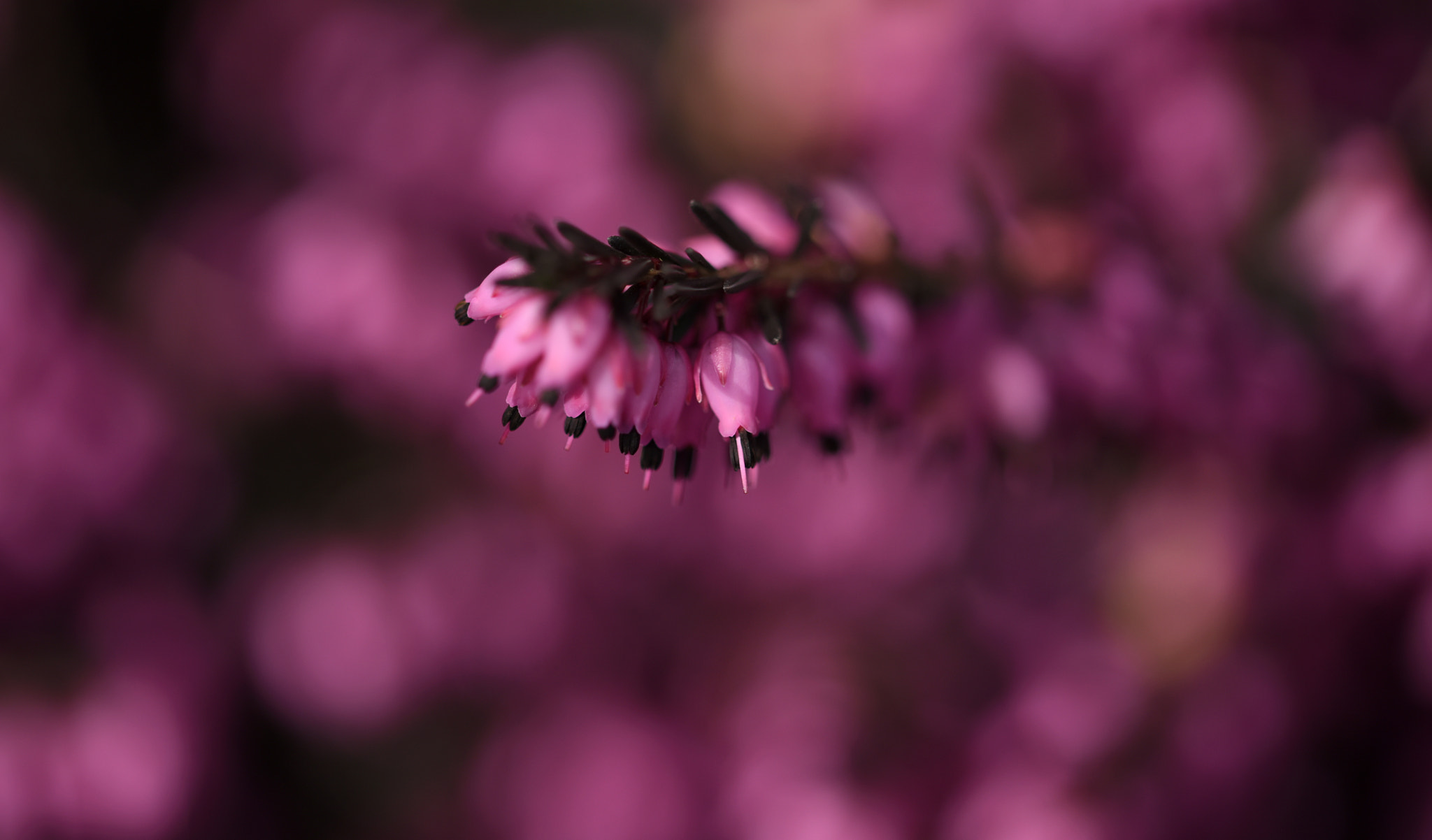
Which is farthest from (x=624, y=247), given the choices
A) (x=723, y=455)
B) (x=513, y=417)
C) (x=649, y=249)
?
(x=723, y=455)

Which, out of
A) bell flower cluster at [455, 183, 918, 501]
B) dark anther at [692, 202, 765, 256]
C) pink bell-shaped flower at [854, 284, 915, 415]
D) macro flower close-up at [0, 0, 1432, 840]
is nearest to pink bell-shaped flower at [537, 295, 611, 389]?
bell flower cluster at [455, 183, 918, 501]

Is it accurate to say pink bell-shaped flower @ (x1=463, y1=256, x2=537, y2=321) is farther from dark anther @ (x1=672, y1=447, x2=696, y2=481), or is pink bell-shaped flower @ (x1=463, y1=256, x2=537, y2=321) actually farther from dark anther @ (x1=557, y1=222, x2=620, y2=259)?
dark anther @ (x1=672, y1=447, x2=696, y2=481)

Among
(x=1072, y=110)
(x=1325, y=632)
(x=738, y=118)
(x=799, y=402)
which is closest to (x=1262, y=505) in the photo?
(x=1325, y=632)

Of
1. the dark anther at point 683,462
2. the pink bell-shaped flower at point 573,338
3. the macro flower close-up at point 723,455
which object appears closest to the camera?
the pink bell-shaped flower at point 573,338

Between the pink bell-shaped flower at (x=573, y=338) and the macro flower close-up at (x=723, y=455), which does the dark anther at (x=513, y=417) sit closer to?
the pink bell-shaped flower at (x=573, y=338)

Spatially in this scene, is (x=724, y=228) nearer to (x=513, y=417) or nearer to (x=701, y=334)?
(x=701, y=334)

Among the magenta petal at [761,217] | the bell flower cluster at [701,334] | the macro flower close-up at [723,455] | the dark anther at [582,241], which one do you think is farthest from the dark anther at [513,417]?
the macro flower close-up at [723,455]
